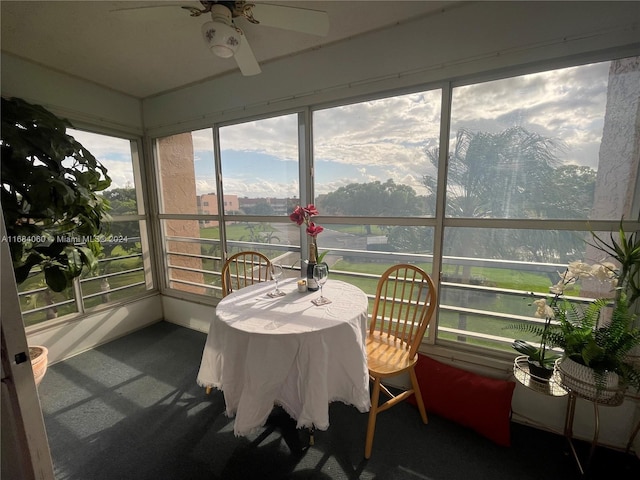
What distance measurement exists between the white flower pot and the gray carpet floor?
482mm

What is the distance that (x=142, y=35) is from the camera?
1.72 meters

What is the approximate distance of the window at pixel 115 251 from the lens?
92.6 inches

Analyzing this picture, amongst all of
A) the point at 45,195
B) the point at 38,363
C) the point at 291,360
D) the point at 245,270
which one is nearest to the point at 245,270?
the point at 245,270

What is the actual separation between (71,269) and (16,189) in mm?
535

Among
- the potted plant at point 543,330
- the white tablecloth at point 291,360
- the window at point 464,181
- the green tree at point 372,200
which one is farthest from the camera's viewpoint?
the green tree at point 372,200

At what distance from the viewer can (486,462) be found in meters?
1.33

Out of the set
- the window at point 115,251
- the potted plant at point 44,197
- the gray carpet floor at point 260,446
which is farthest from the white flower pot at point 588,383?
the window at point 115,251

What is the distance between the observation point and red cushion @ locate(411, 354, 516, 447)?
56.3 inches

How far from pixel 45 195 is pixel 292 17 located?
1.62 m

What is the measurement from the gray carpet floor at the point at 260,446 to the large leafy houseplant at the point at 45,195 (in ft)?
2.94

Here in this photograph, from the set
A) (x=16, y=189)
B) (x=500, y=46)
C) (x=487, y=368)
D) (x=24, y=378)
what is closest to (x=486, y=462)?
(x=487, y=368)

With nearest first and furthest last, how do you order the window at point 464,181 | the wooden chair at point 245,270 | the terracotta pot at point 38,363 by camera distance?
the window at point 464,181 → the terracotta pot at point 38,363 → the wooden chair at point 245,270

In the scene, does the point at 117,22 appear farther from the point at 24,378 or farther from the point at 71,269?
the point at 24,378

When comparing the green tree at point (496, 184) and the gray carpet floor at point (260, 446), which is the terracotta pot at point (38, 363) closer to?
the gray carpet floor at point (260, 446)
